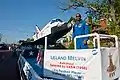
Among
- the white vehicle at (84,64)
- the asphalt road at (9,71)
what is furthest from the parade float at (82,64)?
the asphalt road at (9,71)

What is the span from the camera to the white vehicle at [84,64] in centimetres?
627

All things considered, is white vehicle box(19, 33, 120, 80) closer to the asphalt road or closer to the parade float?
the parade float

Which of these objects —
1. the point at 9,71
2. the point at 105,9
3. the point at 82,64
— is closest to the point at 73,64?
the point at 82,64

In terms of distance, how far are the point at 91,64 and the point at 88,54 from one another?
0.23 meters

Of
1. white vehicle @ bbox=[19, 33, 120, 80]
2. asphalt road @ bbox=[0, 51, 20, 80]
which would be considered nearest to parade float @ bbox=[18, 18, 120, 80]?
white vehicle @ bbox=[19, 33, 120, 80]

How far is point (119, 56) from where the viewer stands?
22.9 feet

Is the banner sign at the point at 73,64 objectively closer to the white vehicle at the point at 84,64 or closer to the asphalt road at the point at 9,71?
the white vehicle at the point at 84,64

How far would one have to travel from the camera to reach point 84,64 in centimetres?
645

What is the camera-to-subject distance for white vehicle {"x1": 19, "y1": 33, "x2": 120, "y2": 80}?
627cm

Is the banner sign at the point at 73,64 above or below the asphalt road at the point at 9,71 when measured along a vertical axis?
above

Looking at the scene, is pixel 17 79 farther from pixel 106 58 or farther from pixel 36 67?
pixel 106 58

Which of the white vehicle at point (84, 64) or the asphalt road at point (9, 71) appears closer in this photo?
the white vehicle at point (84, 64)

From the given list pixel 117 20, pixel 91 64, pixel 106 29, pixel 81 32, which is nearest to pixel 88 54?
pixel 91 64

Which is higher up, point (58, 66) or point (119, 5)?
point (119, 5)
